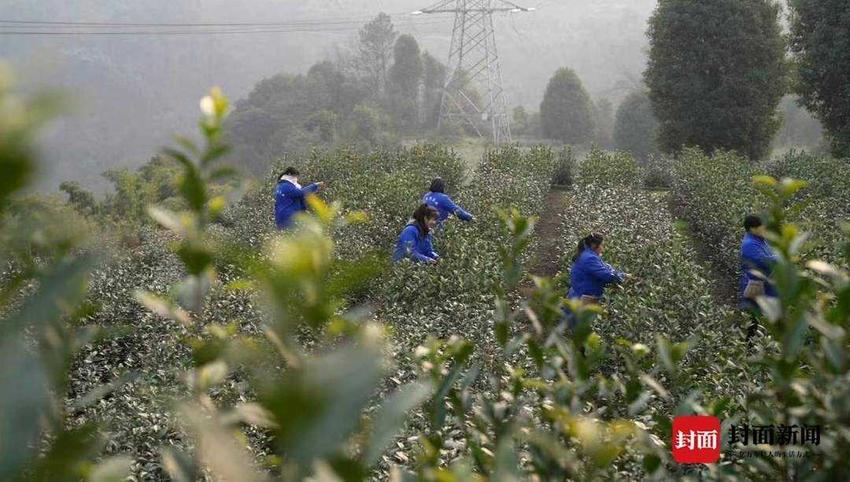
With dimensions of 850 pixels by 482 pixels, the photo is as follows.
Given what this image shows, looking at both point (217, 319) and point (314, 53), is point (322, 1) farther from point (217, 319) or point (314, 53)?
point (217, 319)

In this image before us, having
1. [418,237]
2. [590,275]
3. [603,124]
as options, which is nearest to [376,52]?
[603,124]

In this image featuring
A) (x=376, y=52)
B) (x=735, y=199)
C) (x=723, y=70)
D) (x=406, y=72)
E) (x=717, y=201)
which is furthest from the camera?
(x=376, y=52)

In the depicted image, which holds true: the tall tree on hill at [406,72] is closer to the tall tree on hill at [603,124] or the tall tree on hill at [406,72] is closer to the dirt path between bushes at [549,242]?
the tall tree on hill at [603,124]

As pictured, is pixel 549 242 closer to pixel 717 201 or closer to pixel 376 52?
pixel 717 201

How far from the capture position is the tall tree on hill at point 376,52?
58.6 metres

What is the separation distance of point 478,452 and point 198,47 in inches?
4903

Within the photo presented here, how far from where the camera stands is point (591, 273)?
Result: 690cm

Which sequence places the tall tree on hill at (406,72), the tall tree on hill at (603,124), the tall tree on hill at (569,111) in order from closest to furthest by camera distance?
the tall tree on hill at (569,111)
the tall tree on hill at (603,124)
the tall tree on hill at (406,72)

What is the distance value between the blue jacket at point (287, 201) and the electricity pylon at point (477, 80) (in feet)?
72.5

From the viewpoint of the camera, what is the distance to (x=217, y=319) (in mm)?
7379

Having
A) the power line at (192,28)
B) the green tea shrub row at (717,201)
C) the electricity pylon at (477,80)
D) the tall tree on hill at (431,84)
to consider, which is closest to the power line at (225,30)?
the power line at (192,28)

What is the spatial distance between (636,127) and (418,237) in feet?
116

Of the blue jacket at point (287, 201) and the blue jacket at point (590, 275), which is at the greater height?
the blue jacket at point (590, 275)

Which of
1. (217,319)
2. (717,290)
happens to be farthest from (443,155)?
(217,319)
